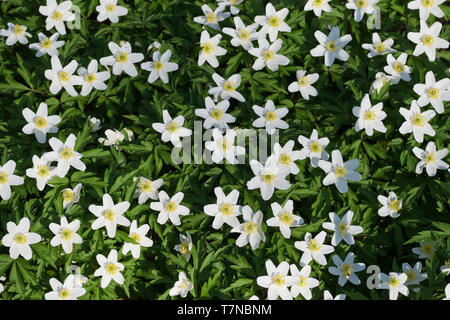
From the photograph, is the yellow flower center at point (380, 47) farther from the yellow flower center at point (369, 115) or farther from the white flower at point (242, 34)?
the white flower at point (242, 34)

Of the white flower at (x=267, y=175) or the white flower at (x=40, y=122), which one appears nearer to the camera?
the white flower at (x=267, y=175)

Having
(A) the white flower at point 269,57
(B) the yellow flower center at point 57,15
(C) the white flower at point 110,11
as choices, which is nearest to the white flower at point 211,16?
(A) the white flower at point 269,57

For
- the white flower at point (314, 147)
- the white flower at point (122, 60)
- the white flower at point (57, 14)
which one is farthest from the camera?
the white flower at point (57, 14)

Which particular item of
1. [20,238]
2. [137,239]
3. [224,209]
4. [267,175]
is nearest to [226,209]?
[224,209]

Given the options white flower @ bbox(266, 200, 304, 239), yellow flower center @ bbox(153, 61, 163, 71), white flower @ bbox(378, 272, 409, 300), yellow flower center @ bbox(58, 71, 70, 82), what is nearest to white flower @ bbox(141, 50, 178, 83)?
yellow flower center @ bbox(153, 61, 163, 71)

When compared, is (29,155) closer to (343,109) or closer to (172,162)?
(172,162)

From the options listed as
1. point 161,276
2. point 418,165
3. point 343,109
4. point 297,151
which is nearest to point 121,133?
point 161,276

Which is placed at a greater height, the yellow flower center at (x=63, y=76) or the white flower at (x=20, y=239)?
the yellow flower center at (x=63, y=76)
